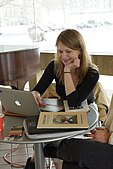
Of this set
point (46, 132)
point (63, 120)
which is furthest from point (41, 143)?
point (63, 120)

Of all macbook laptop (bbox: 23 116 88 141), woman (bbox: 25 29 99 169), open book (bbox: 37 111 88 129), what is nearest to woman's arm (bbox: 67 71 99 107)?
woman (bbox: 25 29 99 169)

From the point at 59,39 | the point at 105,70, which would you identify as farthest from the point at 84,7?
the point at 59,39

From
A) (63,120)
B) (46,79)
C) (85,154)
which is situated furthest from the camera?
(46,79)

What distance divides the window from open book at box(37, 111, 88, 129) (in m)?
2.02

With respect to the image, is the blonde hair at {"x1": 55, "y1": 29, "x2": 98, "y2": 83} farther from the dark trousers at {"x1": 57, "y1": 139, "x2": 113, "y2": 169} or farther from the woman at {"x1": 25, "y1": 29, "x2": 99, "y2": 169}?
the dark trousers at {"x1": 57, "y1": 139, "x2": 113, "y2": 169}

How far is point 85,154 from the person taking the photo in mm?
1509

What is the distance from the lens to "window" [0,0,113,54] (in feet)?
11.9

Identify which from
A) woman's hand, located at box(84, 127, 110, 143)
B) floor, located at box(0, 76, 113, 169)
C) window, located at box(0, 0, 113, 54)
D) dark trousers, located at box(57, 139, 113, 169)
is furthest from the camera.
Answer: window, located at box(0, 0, 113, 54)

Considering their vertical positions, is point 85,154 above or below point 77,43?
below

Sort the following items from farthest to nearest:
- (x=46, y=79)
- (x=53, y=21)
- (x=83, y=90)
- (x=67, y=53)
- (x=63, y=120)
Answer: (x=53, y=21) < (x=46, y=79) < (x=67, y=53) < (x=83, y=90) < (x=63, y=120)

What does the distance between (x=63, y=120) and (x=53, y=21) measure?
2.63 m

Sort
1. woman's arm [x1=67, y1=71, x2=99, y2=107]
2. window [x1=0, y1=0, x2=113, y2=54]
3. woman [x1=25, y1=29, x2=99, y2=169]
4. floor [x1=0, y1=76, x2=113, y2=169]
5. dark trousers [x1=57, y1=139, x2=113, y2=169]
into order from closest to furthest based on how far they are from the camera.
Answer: dark trousers [x1=57, y1=139, x2=113, y2=169], woman's arm [x1=67, y1=71, x2=99, y2=107], woman [x1=25, y1=29, x2=99, y2=169], floor [x1=0, y1=76, x2=113, y2=169], window [x1=0, y1=0, x2=113, y2=54]

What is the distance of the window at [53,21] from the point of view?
363 cm

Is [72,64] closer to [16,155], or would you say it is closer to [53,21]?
[16,155]
